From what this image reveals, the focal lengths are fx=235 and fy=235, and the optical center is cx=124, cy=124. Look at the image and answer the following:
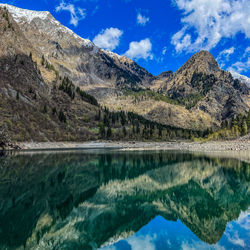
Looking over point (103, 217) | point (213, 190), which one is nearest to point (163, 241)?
point (103, 217)

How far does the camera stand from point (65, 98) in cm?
17762

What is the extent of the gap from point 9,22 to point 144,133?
12415 centimetres

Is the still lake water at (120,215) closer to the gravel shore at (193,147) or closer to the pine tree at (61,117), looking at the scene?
the gravel shore at (193,147)

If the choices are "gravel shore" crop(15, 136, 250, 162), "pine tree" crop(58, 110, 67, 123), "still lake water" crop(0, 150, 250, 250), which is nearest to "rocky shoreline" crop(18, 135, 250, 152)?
"gravel shore" crop(15, 136, 250, 162)

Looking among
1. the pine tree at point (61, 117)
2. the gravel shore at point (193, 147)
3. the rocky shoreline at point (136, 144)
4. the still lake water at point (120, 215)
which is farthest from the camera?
the pine tree at point (61, 117)

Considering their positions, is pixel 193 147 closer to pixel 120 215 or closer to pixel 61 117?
pixel 61 117

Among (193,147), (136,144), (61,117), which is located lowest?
(136,144)

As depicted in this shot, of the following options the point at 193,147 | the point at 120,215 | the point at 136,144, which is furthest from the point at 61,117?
the point at 120,215

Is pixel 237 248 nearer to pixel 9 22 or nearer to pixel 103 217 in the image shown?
pixel 103 217

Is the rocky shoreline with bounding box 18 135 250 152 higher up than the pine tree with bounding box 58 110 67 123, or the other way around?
the pine tree with bounding box 58 110 67 123

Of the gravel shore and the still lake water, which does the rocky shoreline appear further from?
the still lake water

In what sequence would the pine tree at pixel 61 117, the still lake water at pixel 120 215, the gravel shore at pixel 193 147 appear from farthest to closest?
the pine tree at pixel 61 117, the gravel shore at pixel 193 147, the still lake water at pixel 120 215

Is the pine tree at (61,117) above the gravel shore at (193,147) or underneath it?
above

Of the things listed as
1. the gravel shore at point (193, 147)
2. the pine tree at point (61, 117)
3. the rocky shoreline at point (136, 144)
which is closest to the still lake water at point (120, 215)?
the gravel shore at point (193, 147)
